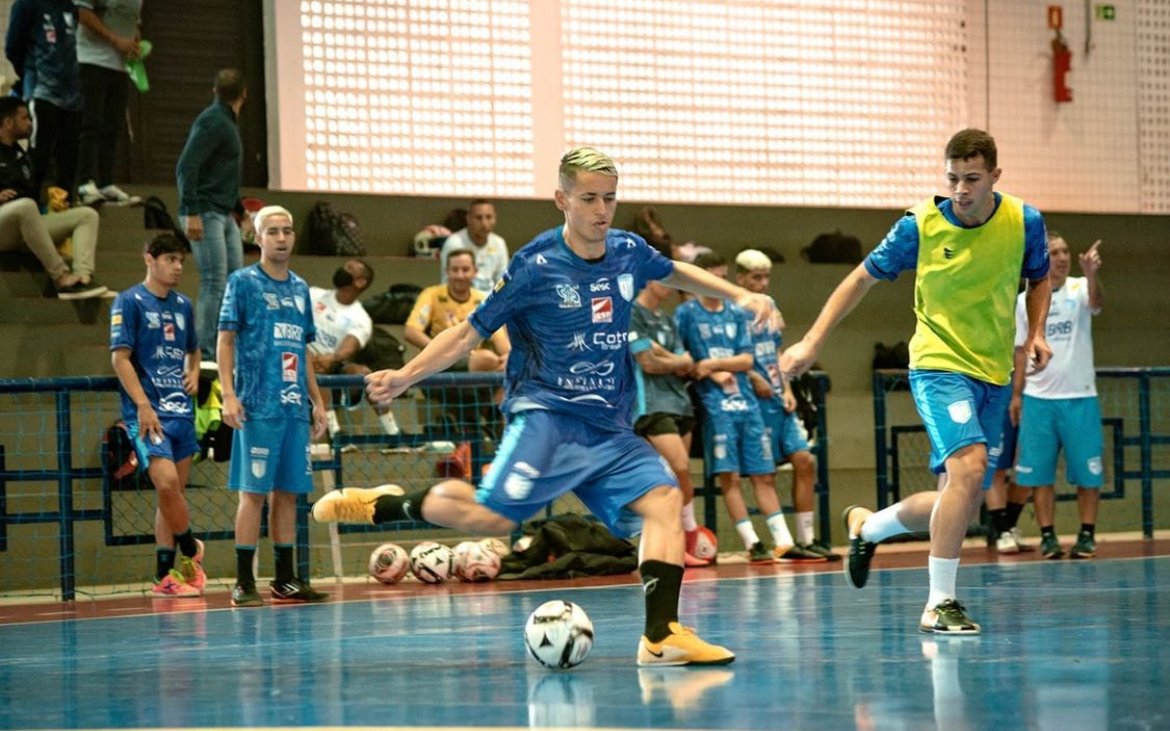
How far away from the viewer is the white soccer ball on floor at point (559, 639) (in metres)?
5.50

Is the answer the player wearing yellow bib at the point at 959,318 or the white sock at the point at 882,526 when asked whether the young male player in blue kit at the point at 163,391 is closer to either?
the white sock at the point at 882,526

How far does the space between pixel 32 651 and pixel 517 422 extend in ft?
7.70

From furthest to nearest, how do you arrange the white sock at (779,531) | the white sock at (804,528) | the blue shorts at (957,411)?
the white sock at (804,528)
the white sock at (779,531)
the blue shorts at (957,411)

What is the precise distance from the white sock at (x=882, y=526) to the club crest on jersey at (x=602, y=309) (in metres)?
1.77

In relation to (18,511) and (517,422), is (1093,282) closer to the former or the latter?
(517,422)

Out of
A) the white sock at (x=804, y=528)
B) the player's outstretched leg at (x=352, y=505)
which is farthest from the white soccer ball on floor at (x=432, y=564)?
the player's outstretched leg at (x=352, y=505)

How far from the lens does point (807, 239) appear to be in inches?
649

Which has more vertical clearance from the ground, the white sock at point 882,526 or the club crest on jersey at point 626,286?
the club crest on jersey at point 626,286

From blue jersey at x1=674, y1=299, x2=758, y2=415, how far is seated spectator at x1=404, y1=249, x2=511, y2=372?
142 centimetres

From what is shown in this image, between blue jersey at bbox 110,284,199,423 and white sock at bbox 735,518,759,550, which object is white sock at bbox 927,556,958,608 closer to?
white sock at bbox 735,518,759,550

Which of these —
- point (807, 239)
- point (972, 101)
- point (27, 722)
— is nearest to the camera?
point (27, 722)

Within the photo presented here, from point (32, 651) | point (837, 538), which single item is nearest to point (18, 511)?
point (32, 651)

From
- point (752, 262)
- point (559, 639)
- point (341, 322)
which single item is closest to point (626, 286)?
point (559, 639)

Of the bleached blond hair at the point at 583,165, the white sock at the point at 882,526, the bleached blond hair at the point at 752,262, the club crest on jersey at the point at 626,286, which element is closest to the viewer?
the bleached blond hair at the point at 583,165
